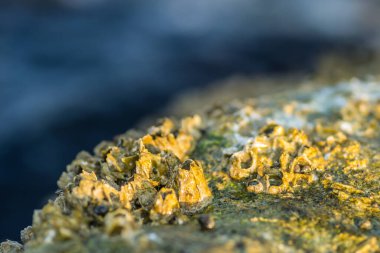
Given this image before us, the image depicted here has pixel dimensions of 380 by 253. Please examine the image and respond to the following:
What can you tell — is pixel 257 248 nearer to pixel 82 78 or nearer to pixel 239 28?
pixel 82 78

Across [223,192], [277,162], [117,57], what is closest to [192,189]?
[223,192]

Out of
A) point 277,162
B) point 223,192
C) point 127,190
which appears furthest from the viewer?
point 277,162

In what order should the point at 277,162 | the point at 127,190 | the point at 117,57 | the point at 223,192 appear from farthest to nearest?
the point at 117,57, the point at 277,162, the point at 223,192, the point at 127,190

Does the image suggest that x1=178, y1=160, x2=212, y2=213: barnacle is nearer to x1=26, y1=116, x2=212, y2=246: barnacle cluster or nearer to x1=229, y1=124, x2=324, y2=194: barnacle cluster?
x1=26, y1=116, x2=212, y2=246: barnacle cluster

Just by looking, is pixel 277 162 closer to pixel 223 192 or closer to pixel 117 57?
pixel 223 192

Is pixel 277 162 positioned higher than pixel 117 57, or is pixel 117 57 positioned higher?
pixel 117 57

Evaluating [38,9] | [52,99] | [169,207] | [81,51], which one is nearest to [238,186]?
[169,207]

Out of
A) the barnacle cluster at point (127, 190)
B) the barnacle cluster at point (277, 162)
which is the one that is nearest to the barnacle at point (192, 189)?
the barnacle cluster at point (127, 190)
